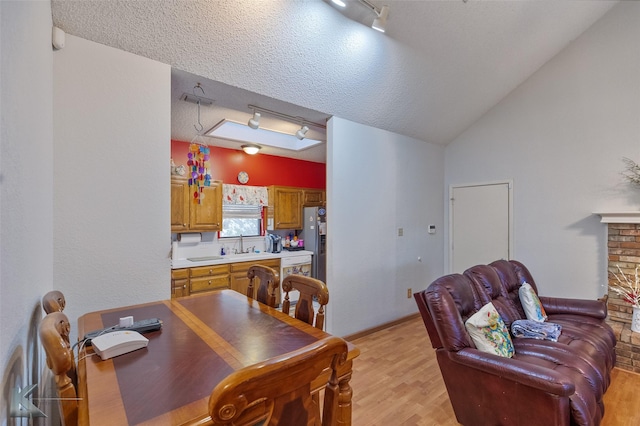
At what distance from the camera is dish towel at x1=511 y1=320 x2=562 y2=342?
7.25 feet

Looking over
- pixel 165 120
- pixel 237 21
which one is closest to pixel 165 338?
pixel 165 120

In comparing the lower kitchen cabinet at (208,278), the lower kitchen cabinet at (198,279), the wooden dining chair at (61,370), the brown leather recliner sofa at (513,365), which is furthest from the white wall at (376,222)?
the wooden dining chair at (61,370)

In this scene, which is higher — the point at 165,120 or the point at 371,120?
the point at 371,120

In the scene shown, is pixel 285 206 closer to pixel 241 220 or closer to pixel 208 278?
pixel 241 220

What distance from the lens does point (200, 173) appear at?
2.68m

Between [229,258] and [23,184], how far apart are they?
311 cm

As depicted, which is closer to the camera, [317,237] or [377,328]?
[377,328]

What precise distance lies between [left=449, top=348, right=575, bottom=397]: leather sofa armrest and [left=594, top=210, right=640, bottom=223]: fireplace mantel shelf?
2.64 m

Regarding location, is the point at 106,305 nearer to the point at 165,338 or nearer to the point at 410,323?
the point at 165,338

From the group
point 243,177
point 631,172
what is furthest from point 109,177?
point 631,172

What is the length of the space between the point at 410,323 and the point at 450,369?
2102mm

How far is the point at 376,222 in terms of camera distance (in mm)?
3600

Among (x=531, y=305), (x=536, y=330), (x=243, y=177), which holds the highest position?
(x=243, y=177)

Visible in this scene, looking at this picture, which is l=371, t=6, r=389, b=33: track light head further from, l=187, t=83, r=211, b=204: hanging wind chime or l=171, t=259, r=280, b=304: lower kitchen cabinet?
l=171, t=259, r=280, b=304: lower kitchen cabinet
